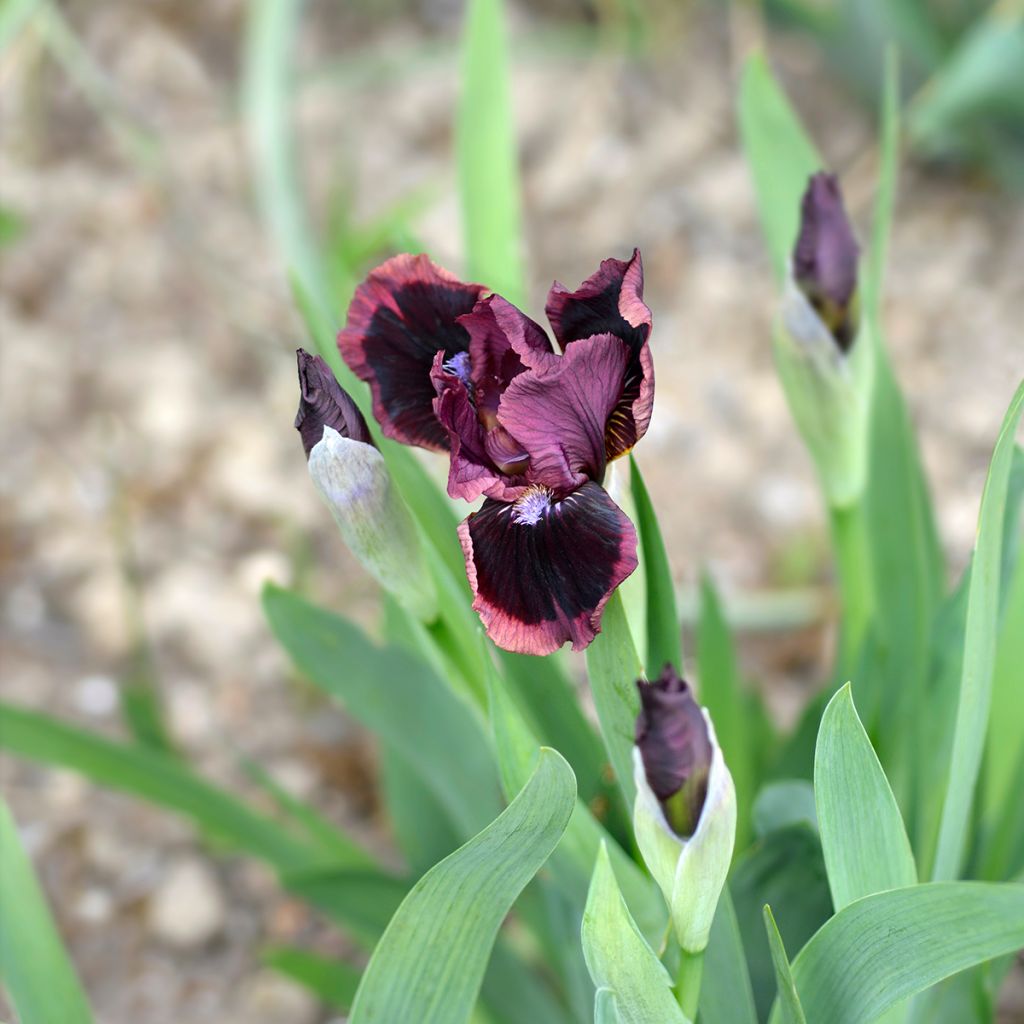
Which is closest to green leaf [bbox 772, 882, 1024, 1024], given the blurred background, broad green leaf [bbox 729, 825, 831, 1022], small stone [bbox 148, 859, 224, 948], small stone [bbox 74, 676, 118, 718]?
broad green leaf [bbox 729, 825, 831, 1022]

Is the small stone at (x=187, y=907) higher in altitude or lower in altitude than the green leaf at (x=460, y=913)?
higher

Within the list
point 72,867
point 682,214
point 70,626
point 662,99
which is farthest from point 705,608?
point 662,99

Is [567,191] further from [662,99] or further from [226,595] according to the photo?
[226,595]

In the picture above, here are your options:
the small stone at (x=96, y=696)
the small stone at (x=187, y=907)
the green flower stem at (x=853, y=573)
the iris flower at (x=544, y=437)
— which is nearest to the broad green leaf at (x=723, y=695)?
the green flower stem at (x=853, y=573)

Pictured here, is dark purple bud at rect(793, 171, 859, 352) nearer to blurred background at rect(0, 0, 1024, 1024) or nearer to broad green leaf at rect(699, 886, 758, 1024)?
broad green leaf at rect(699, 886, 758, 1024)

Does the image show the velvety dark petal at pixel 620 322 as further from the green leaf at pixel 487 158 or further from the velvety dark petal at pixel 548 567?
the green leaf at pixel 487 158

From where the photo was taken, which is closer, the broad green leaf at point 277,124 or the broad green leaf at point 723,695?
the broad green leaf at point 723,695

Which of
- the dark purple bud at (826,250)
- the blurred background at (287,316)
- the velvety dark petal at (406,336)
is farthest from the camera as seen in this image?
the blurred background at (287,316)
